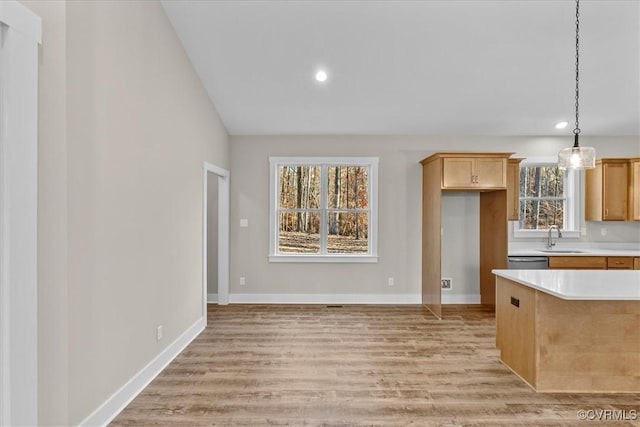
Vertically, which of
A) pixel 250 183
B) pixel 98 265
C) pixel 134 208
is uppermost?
pixel 250 183

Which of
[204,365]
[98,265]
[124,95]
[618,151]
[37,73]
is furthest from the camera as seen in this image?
[618,151]

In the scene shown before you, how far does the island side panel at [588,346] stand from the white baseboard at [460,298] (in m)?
2.82

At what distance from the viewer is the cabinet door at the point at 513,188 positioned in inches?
214

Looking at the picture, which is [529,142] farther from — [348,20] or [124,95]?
[124,95]

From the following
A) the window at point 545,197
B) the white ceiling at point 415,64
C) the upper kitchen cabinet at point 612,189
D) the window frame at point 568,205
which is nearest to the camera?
the white ceiling at point 415,64

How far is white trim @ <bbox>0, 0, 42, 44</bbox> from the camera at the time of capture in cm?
176

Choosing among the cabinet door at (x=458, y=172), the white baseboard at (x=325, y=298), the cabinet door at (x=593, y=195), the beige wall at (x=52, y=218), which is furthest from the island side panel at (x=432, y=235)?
the beige wall at (x=52, y=218)

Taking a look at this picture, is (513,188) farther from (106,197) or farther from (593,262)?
(106,197)

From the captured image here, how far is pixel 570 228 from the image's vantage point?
5.95 metres

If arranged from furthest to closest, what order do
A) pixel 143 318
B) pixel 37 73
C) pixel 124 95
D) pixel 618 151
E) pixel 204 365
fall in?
pixel 618 151 → pixel 204 365 → pixel 143 318 → pixel 124 95 → pixel 37 73

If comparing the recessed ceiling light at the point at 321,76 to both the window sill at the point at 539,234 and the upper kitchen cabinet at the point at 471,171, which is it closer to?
the upper kitchen cabinet at the point at 471,171

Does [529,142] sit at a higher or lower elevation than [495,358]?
higher

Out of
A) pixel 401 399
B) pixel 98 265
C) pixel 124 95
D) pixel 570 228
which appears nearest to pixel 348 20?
pixel 124 95

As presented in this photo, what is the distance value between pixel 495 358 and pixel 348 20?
345cm
